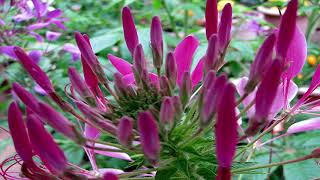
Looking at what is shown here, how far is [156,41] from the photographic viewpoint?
0.79m

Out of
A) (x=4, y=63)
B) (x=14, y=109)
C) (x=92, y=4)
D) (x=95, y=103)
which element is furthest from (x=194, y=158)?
(x=92, y=4)

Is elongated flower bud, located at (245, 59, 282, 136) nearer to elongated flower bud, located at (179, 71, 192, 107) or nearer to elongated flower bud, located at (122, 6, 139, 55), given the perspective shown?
elongated flower bud, located at (179, 71, 192, 107)

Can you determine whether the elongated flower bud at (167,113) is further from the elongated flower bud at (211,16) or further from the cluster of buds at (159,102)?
the elongated flower bud at (211,16)

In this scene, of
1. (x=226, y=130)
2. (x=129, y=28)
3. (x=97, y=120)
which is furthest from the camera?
(x=129, y=28)

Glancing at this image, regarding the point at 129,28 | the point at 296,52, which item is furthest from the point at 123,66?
the point at 296,52

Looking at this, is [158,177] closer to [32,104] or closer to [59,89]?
[32,104]

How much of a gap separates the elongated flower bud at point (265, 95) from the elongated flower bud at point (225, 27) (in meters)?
0.17

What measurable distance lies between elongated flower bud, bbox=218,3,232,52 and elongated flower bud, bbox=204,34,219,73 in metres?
0.04

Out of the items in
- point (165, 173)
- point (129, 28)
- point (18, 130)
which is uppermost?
point (129, 28)

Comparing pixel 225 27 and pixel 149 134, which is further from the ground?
pixel 225 27

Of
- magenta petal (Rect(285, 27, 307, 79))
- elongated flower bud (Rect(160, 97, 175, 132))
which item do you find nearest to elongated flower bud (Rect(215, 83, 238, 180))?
elongated flower bud (Rect(160, 97, 175, 132))

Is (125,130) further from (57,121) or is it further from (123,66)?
(123,66)

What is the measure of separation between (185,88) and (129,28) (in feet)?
0.51

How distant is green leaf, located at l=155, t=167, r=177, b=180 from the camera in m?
0.73
